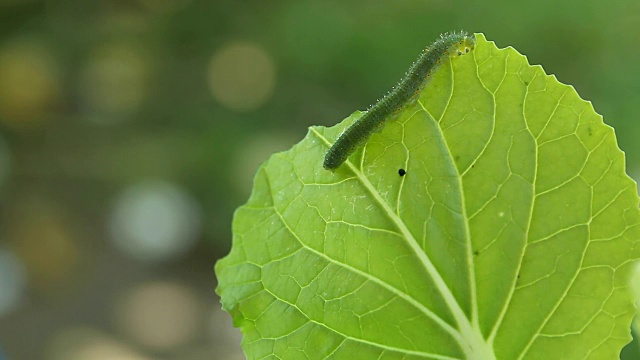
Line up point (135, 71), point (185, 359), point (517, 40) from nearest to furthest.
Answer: point (517, 40) < point (185, 359) < point (135, 71)

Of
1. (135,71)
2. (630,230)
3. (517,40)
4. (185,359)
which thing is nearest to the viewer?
(630,230)

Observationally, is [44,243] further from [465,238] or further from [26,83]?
[465,238]

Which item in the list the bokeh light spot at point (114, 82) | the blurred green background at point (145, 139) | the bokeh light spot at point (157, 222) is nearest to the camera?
the blurred green background at point (145, 139)

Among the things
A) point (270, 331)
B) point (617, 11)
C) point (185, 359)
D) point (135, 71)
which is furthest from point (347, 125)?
point (135, 71)

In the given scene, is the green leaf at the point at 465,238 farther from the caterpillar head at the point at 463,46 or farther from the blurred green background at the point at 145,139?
the blurred green background at the point at 145,139

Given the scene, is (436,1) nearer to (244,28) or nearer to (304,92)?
(304,92)

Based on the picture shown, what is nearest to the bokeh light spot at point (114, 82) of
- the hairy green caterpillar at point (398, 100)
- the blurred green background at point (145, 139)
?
the blurred green background at point (145, 139)

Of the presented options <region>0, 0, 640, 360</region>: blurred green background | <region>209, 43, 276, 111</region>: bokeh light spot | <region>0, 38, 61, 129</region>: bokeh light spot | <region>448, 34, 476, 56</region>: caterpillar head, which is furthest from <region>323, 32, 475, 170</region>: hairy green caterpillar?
<region>0, 38, 61, 129</region>: bokeh light spot

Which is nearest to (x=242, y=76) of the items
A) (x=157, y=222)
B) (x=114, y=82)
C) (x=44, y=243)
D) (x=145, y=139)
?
(x=145, y=139)
